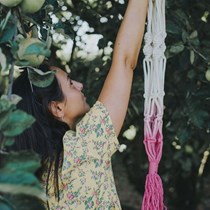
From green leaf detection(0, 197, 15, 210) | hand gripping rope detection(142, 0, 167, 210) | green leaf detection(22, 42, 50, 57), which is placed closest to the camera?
green leaf detection(0, 197, 15, 210)

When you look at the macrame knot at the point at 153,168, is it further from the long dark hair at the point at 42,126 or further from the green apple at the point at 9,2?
the green apple at the point at 9,2

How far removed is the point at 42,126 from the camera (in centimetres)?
154

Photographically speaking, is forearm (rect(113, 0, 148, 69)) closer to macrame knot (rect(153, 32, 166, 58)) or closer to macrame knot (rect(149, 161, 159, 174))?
macrame knot (rect(153, 32, 166, 58))

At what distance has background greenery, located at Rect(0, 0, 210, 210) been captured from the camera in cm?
84

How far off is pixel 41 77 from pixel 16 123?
0.21 m

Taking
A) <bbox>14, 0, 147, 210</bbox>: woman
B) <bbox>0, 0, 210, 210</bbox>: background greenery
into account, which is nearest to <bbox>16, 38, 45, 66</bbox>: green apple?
<bbox>0, 0, 210, 210</bbox>: background greenery

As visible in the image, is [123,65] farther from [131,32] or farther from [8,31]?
[8,31]

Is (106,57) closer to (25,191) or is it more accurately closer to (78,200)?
(78,200)

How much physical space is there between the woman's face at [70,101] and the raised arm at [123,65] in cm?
5

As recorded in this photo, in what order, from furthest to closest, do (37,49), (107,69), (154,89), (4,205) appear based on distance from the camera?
(107,69) < (154,89) < (37,49) < (4,205)

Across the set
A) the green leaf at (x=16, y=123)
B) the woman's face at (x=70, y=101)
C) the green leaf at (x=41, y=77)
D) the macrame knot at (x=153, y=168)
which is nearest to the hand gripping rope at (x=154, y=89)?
the macrame knot at (x=153, y=168)

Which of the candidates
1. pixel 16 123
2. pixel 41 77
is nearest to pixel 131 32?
pixel 41 77

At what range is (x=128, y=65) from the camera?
1.59 metres

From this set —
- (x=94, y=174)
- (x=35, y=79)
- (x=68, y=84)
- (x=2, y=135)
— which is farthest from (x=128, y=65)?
(x=2, y=135)
